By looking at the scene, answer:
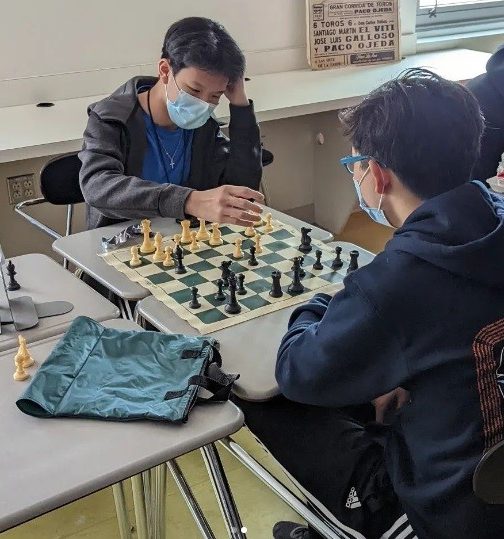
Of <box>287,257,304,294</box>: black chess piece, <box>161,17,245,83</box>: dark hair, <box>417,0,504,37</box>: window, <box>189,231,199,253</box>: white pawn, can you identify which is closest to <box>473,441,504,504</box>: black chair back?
<box>287,257,304,294</box>: black chess piece

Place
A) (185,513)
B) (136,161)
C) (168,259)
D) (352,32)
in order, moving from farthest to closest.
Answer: (352,32) < (136,161) < (185,513) < (168,259)

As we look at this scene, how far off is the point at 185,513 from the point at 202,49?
49.5 inches

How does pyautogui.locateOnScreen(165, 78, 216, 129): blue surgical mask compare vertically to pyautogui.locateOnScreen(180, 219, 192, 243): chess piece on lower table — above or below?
above

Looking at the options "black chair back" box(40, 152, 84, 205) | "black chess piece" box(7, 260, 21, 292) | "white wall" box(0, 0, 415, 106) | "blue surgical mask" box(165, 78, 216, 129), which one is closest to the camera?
"black chess piece" box(7, 260, 21, 292)

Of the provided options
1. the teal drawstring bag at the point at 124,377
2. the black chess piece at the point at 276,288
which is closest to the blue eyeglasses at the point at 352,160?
the black chess piece at the point at 276,288

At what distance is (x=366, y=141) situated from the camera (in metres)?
1.19

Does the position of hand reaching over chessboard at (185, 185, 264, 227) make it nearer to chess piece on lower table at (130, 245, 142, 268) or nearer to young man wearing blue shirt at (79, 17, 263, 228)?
young man wearing blue shirt at (79, 17, 263, 228)

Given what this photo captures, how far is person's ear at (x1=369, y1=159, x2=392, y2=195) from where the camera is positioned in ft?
3.90

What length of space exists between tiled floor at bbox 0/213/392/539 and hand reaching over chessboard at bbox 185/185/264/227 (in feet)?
2.09

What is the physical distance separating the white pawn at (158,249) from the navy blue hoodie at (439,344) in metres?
0.68

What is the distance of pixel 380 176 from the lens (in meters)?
1.20

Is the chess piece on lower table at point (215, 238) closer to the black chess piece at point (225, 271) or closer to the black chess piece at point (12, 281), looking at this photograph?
the black chess piece at point (225, 271)

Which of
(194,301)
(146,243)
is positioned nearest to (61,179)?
(146,243)

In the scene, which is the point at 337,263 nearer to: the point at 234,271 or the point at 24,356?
the point at 234,271
